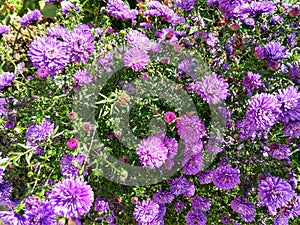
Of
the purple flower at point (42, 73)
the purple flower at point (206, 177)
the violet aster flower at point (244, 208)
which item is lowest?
the violet aster flower at point (244, 208)

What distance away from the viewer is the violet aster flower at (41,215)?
1.21 meters

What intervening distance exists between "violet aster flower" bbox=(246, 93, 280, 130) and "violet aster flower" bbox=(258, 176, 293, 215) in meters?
0.23

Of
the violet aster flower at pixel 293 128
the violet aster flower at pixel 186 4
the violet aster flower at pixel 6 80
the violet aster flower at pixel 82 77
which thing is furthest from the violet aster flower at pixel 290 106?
the violet aster flower at pixel 6 80

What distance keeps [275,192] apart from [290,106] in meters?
0.30

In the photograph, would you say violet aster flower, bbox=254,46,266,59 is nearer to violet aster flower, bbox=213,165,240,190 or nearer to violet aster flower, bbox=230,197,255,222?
violet aster flower, bbox=213,165,240,190

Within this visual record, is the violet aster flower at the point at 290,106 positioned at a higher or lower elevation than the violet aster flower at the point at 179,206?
higher

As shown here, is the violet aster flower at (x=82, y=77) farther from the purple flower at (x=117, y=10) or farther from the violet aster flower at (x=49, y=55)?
the purple flower at (x=117, y=10)

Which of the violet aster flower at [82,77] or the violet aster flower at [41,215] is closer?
the violet aster flower at [41,215]

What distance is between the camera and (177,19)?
59.4 inches

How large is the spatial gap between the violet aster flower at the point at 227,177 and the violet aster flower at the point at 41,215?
0.57 metres

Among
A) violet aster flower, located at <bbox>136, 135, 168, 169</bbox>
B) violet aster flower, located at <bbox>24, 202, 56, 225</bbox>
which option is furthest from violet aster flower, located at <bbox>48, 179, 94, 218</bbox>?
violet aster flower, located at <bbox>136, 135, 168, 169</bbox>

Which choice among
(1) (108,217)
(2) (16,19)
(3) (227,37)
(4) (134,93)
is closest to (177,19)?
(3) (227,37)

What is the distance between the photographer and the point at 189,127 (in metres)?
1.27

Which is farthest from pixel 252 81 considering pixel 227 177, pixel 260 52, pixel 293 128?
pixel 227 177
